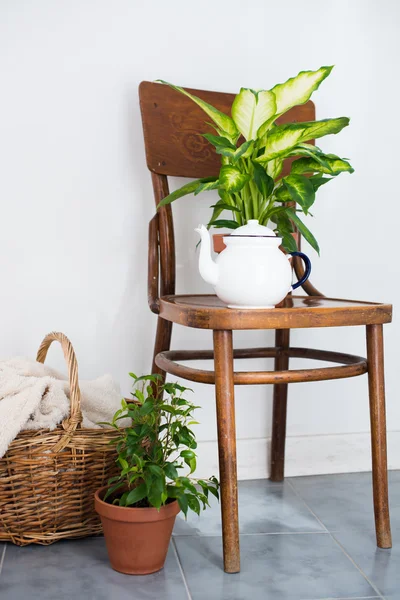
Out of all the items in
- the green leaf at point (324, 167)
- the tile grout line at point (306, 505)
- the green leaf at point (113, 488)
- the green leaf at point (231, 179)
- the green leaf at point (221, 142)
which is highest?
the green leaf at point (221, 142)

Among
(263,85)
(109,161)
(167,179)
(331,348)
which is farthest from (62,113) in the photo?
(331,348)

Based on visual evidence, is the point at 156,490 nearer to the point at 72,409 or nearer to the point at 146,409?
the point at 146,409

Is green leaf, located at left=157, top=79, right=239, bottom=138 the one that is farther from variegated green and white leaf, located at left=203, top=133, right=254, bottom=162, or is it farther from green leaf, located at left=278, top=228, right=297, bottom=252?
green leaf, located at left=278, top=228, right=297, bottom=252

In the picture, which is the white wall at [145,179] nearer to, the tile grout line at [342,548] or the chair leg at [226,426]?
the tile grout line at [342,548]

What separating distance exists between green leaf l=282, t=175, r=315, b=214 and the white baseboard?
2.49 ft

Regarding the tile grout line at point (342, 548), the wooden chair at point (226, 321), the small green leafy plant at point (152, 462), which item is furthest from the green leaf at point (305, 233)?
the tile grout line at point (342, 548)

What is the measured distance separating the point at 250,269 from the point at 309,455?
79 centimetres

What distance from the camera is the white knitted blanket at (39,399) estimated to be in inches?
47.9

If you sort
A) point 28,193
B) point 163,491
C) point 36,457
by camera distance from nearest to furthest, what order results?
point 163,491
point 36,457
point 28,193

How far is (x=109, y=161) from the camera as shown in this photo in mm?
1610

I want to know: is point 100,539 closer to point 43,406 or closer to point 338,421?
point 43,406

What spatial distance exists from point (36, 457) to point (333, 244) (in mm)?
940

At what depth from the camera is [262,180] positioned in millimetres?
1245

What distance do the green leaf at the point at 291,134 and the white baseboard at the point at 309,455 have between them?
784 mm
